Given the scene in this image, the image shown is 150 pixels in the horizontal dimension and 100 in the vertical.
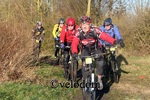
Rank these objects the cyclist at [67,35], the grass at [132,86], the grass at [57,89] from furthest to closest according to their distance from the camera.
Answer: the cyclist at [67,35]
the grass at [132,86]
the grass at [57,89]

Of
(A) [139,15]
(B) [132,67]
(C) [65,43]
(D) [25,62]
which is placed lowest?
(B) [132,67]

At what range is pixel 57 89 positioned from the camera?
705 cm

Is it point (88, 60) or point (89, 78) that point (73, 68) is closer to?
point (89, 78)

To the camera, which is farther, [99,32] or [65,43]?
[65,43]

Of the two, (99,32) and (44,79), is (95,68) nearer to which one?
(99,32)

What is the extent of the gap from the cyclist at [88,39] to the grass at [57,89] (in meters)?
1.12

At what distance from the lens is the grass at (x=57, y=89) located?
247 inches

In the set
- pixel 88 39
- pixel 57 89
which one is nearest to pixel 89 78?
pixel 88 39

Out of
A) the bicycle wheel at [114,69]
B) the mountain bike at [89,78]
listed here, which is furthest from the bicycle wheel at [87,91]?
the bicycle wheel at [114,69]

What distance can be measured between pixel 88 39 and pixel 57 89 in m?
1.76

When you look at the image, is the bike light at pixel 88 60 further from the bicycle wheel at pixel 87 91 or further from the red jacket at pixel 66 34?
the red jacket at pixel 66 34

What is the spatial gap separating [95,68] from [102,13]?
47.7 feet

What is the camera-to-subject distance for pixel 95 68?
6441mm

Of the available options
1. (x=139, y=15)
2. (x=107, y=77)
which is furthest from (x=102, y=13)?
(x=107, y=77)
